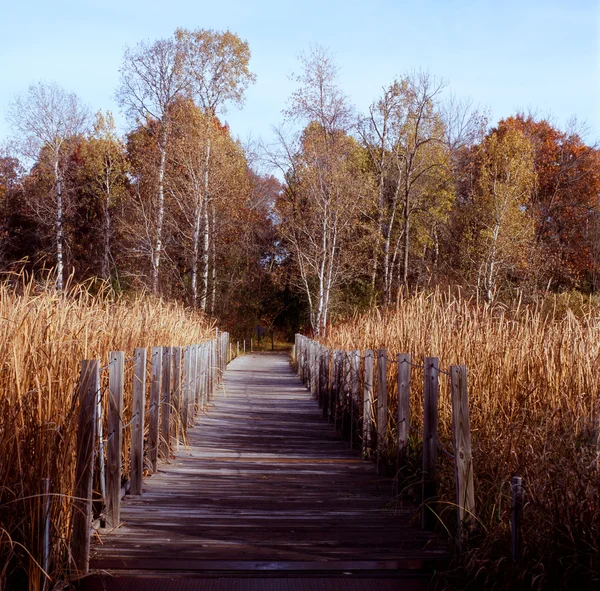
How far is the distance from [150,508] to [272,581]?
1.75 m

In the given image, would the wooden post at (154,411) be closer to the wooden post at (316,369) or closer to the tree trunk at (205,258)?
the wooden post at (316,369)

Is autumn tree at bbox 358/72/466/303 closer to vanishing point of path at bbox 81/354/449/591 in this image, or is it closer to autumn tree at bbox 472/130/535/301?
autumn tree at bbox 472/130/535/301

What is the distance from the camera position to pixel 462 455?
4383 millimetres

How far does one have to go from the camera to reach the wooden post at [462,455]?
14.1 feet

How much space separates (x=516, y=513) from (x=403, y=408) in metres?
2.62

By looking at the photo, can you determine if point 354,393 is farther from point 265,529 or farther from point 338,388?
point 265,529

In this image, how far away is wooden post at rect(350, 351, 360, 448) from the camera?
8.66 metres

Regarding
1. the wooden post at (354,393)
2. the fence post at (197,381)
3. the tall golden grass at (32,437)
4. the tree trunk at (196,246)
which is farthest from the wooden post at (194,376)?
the tree trunk at (196,246)

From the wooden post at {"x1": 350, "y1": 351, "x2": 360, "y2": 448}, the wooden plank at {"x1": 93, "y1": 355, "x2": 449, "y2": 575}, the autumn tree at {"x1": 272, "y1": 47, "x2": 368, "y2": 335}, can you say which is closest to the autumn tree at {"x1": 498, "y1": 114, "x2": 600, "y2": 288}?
the autumn tree at {"x1": 272, "y1": 47, "x2": 368, "y2": 335}

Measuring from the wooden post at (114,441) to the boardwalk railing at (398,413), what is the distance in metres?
1.91

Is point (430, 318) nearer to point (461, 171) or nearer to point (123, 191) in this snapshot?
point (123, 191)

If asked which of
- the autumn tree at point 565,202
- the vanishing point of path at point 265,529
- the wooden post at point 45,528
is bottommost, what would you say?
the vanishing point of path at point 265,529

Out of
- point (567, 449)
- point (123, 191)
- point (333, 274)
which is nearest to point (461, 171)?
point (333, 274)

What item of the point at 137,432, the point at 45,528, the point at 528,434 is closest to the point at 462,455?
the point at 528,434
